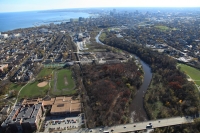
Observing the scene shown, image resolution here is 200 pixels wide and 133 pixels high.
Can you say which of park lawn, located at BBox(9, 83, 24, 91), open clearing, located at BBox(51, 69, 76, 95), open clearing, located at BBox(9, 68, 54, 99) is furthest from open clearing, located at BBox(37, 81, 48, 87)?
park lawn, located at BBox(9, 83, 24, 91)

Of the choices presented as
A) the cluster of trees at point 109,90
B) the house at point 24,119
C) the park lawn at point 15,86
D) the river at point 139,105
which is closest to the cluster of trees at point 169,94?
the river at point 139,105

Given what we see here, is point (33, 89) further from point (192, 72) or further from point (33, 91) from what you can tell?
point (192, 72)

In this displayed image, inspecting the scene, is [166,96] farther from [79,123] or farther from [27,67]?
[27,67]

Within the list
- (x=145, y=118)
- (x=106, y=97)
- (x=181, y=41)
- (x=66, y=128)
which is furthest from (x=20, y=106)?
(x=181, y=41)

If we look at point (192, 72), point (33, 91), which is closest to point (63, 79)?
point (33, 91)

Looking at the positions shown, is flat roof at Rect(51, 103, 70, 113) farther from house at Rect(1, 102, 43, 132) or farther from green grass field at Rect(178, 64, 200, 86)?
green grass field at Rect(178, 64, 200, 86)

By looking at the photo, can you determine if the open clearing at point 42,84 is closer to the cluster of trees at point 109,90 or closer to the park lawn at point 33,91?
the park lawn at point 33,91
